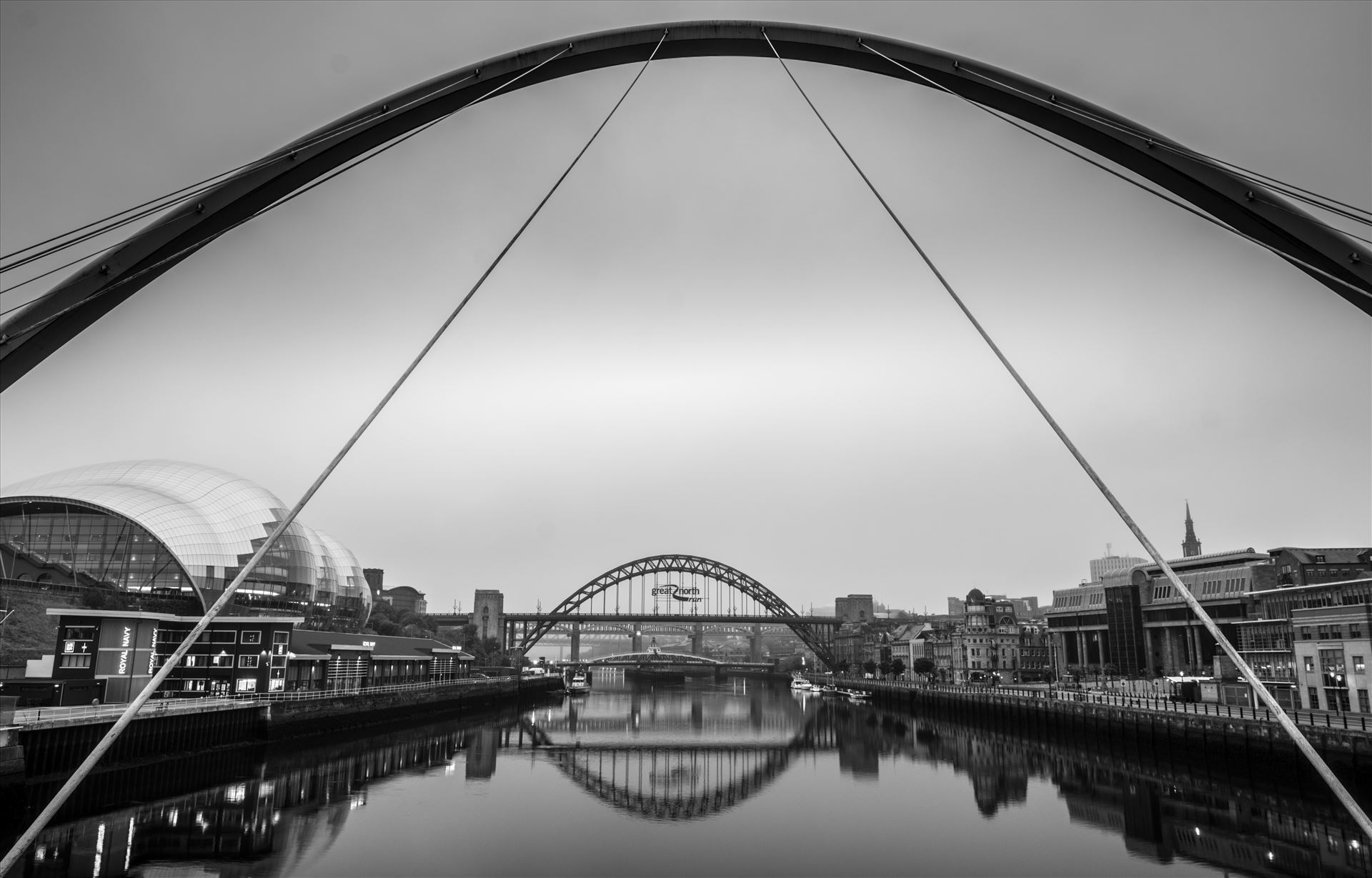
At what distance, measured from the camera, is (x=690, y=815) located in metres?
27.0

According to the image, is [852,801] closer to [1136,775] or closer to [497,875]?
[1136,775]

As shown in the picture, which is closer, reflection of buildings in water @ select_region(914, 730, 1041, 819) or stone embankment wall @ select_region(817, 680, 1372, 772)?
stone embankment wall @ select_region(817, 680, 1372, 772)

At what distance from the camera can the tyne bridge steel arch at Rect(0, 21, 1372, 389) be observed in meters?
6.98

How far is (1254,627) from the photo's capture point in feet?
140

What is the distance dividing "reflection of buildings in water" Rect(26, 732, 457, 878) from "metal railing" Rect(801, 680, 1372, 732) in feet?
93.0

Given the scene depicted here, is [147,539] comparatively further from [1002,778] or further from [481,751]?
[1002,778]

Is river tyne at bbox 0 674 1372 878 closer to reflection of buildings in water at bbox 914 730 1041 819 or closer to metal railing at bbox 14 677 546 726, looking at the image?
reflection of buildings in water at bbox 914 730 1041 819

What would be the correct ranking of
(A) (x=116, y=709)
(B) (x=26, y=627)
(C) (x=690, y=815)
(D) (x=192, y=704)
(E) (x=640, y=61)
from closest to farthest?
A: 1. (E) (x=640, y=61)
2. (A) (x=116, y=709)
3. (C) (x=690, y=815)
4. (D) (x=192, y=704)
5. (B) (x=26, y=627)

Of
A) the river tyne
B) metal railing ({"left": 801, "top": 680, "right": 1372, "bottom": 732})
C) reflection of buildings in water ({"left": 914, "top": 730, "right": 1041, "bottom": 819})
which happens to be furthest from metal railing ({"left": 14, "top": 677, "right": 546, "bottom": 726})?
metal railing ({"left": 801, "top": 680, "right": 1372, "bottom": 732})

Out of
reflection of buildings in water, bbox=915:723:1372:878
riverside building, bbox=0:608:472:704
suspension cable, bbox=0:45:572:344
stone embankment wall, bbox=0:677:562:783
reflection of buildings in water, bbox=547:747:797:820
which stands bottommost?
reflection of buildings in water, bbox=547:747:797:820

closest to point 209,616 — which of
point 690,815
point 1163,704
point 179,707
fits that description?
point 690,815

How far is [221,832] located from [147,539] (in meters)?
40.6

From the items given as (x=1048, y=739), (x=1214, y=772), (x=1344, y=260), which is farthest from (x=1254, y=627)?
(x=1344, y=260)

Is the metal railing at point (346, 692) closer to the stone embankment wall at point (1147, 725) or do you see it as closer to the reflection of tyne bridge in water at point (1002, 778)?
the reflection of tyne bridge in water at point (1002, 778)
